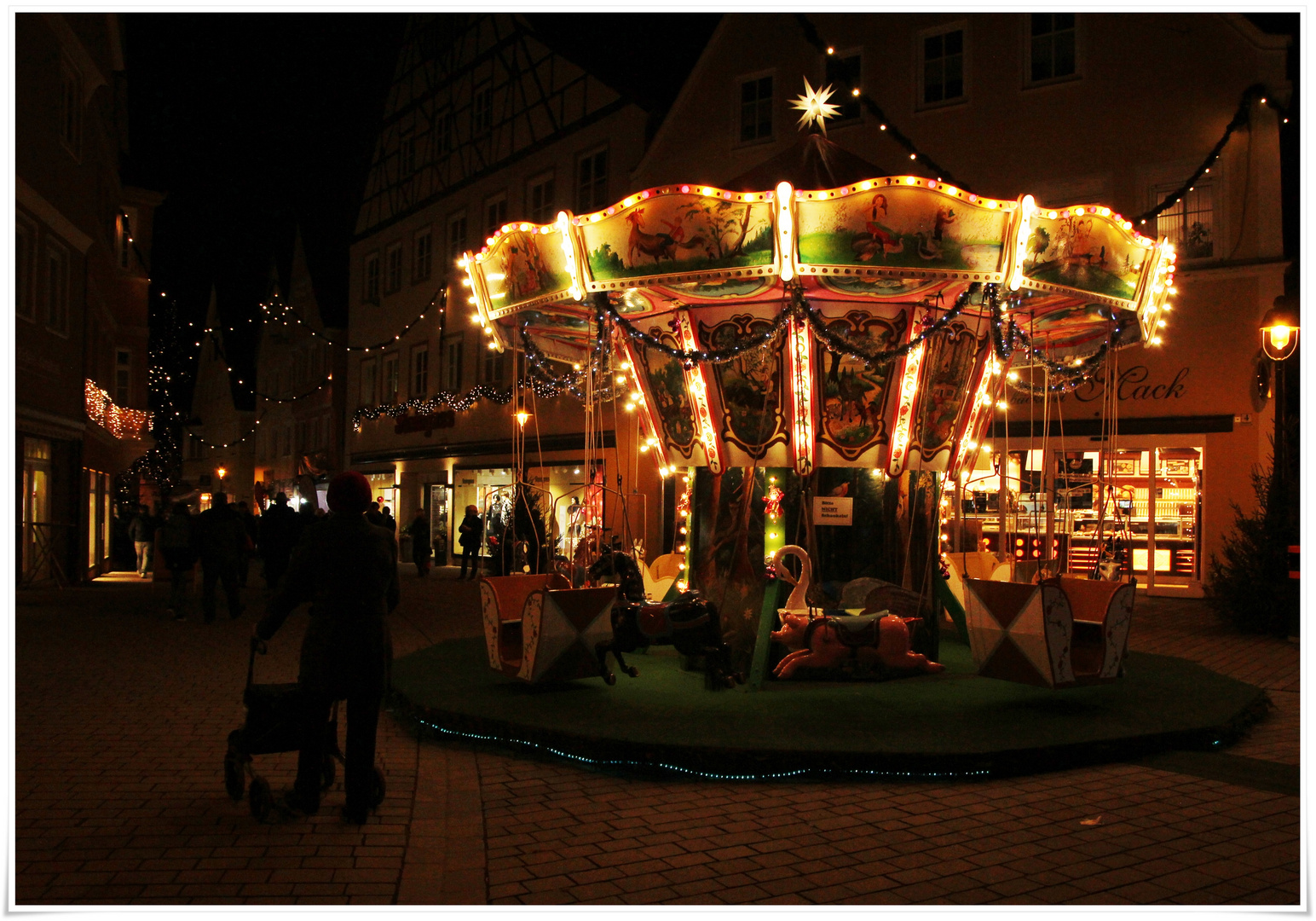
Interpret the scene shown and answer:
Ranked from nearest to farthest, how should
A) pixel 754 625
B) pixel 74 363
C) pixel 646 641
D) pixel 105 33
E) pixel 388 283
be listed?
pixel 646 641, pixel 754 625, pixel 74 363, pixel 105 33, pixel 388 283

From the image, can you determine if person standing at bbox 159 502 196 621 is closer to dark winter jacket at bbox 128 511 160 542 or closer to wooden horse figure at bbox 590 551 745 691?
wooden horse figure at bbox 590 551 745 691

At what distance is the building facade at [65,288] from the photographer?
16.5 meters

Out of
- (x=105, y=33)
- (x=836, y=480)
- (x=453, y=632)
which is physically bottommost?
(x=453, y=632)

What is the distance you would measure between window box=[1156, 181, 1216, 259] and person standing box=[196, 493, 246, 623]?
14.6 m

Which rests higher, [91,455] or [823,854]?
[91,455]

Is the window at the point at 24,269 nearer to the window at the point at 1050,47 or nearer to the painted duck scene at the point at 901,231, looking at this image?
the painted duck scene at the point at 901,231

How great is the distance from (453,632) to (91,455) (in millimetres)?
12152

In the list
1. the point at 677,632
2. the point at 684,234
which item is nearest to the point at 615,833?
the point at 677,632

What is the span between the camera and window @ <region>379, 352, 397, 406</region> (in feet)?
103

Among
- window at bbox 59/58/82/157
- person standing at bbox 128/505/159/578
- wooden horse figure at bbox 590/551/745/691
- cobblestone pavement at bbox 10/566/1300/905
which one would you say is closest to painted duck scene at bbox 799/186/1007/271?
wooden horse figure at bbox 590/551/745/691

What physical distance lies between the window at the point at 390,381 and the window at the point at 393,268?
1.96 meters

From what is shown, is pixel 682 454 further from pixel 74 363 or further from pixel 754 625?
pixel 74 363

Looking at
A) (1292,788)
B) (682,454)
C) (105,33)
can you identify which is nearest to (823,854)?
(1292,788)

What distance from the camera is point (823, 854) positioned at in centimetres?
492
